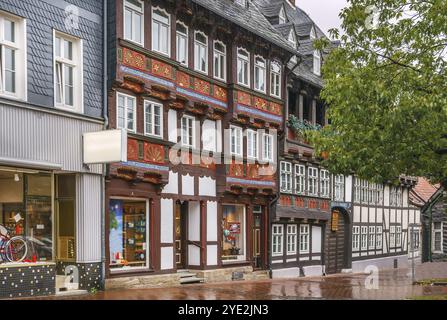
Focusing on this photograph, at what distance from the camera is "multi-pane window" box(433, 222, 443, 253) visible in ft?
132

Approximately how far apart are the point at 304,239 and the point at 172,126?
12.7m

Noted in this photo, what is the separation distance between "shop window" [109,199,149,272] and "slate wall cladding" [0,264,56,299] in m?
3.01

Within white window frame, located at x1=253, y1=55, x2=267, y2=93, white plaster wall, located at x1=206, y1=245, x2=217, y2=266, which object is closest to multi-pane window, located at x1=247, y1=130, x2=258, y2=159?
white window frame, located at x1=253, y1=55, x2=267, y2=93

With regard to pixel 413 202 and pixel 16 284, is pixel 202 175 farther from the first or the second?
pixel 413 202

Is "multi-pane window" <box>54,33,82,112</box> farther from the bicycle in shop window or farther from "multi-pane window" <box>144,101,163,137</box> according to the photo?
the bicycle in shop window

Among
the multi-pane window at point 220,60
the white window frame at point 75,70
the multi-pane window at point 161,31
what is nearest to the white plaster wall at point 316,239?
the multi-pane window at point 220,60

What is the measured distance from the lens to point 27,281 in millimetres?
17359

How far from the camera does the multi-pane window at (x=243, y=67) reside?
27.0m

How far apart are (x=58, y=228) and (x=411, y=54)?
33.7 feet

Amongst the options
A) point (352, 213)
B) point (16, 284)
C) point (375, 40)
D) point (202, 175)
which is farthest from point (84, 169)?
point (352, 213)

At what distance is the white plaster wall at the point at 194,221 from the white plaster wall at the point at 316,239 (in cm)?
1085

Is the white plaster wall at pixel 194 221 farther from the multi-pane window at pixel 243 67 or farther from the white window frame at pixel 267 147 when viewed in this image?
the multi-pane window at pixel 243 67

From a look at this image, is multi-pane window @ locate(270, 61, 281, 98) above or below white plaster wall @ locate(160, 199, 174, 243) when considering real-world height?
above

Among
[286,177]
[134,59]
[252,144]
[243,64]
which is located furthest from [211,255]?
[134,59]
